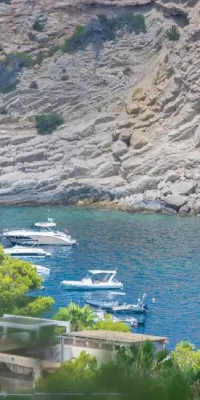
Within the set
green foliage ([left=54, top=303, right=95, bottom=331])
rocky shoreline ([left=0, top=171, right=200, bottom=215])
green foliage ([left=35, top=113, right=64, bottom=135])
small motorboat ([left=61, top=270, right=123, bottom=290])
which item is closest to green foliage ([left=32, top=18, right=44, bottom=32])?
green foliage ([left=35, top=113, right=64, bottom=135])

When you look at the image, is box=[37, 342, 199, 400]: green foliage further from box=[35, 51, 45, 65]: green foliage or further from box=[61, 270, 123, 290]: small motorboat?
box=[35, 51, 45, 65]: green foliage

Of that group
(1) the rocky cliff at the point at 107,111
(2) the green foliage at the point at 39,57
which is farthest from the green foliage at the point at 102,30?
(2) the green foliage at the point at 39,57

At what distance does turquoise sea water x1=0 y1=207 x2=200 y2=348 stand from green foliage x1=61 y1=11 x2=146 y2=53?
744 inches

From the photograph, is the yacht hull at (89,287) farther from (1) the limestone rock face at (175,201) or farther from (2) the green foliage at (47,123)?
(2) the green foliage at (47,123)

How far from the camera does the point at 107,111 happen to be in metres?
83.9

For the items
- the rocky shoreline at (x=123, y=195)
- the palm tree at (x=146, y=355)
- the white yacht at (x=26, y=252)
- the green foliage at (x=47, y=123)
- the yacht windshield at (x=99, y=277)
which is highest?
the palm tree at (x=146, y=355)

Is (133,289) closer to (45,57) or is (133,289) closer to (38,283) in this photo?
(38,283)

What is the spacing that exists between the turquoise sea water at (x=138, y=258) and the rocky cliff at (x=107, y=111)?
381cm

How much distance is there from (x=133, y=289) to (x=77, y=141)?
39710 millimetres

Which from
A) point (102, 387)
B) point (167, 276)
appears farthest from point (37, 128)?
point (102, 387)

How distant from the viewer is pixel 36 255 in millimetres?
54562

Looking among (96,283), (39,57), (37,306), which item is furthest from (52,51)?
(37,306)

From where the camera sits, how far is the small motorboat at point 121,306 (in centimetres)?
3819

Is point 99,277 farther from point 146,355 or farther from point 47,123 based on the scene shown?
point 47,123
